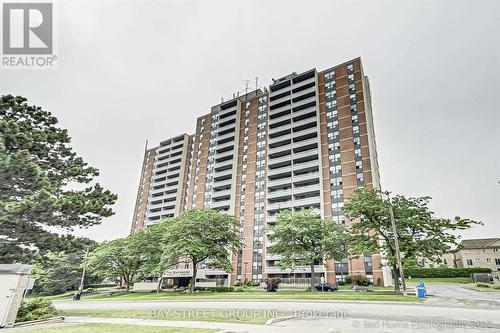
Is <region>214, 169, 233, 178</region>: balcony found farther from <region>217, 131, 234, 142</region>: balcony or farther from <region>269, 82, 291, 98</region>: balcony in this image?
<region>269, 82, 291, 98</region>: balcony

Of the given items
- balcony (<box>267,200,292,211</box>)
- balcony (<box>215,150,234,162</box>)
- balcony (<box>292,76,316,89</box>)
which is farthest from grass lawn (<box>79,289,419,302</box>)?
balcony (<box>292,76,316,89</box>)

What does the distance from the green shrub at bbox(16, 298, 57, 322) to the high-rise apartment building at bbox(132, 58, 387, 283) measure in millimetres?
43569

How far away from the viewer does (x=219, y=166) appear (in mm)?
78875

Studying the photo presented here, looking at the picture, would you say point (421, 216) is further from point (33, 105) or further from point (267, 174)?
point (267, 174)

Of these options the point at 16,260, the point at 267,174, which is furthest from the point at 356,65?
the point at 16,260

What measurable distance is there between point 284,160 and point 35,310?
186ft

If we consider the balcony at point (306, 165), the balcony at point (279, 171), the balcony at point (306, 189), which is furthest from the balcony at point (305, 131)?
A: the balcony at point (306, 189)

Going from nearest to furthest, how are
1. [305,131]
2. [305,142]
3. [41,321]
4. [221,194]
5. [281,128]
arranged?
[41,321] < [305,142] < [305,131] < [281,128] < [221,194]

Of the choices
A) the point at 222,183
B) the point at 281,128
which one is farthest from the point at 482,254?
the point at 222,183

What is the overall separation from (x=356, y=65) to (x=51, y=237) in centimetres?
6720

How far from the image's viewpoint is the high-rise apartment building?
5838cm

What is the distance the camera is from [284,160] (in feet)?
222

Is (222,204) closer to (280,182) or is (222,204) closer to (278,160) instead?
(280,182)

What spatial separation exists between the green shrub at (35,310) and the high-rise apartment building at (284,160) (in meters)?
43.6
